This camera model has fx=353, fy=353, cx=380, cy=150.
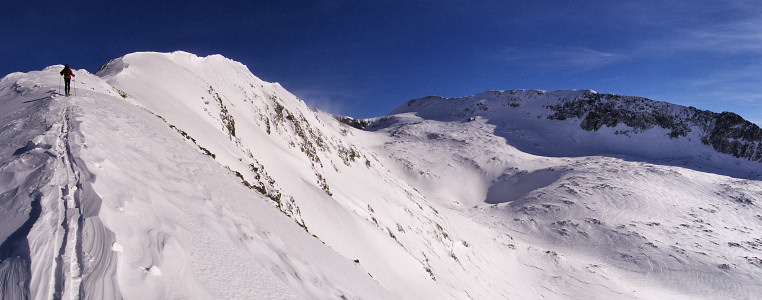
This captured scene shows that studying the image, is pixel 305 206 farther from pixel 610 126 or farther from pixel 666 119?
pixel 666 119

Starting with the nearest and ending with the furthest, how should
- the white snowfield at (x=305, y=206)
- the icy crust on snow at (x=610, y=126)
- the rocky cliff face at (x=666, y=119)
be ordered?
the white snowfield at (x=305, y=206), the rocky cliff face at (x=666, y=119), the icy crust on snow at (x=610, y=126)

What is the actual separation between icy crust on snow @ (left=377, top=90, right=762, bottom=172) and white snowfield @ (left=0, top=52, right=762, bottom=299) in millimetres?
981

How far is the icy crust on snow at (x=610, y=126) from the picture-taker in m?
67.6

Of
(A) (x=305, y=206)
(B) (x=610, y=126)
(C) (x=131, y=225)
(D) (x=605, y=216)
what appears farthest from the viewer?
(B) (x=610, y=126)

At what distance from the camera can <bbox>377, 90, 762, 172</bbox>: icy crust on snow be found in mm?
67562

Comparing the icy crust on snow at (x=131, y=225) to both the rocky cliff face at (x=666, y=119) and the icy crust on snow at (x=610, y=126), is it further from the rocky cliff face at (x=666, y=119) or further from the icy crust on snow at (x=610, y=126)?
the rocky cliff face at (x=666, y=119)

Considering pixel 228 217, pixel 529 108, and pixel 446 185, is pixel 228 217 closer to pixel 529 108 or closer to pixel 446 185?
pixel 446 185

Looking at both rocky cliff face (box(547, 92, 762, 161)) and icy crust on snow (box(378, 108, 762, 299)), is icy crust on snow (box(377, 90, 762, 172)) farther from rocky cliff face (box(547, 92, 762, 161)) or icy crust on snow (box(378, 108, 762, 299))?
icy crust on snow (box(378, 108, 762, 299))

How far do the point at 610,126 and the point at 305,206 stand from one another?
80.6m

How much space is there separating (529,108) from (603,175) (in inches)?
1572

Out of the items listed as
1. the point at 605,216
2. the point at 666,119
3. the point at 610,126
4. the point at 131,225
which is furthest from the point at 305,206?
the point at 666,119

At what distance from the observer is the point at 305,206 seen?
17375 millimetres

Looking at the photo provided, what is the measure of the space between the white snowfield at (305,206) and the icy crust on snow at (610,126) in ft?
3.22

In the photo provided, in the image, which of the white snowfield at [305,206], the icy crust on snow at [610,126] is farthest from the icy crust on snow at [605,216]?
the icy crust on snow at [610,126]
